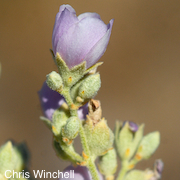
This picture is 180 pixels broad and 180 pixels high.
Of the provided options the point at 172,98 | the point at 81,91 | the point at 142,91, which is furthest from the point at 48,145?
the point at 81,91

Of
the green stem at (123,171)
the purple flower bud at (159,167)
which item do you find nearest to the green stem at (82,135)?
the green stem at (123,171)

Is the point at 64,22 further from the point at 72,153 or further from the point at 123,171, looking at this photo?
the point at 123,171

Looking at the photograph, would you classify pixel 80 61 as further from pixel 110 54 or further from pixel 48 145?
pixel 110 54

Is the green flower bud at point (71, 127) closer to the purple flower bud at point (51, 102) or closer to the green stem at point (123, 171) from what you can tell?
the purple flower bud at point (51, 102)

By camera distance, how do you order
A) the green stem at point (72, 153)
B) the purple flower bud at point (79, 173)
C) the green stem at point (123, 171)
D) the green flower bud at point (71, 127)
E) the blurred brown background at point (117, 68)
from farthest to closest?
1. the blurred brown background at point (117, 68)
2. the green stem at point (123, 171)
3. the purple flower bud at point (79, 173)
4. the green stem at point (72, 153)
5. the green flower bud at point (71, 127)

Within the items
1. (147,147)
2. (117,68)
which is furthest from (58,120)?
(117,68)

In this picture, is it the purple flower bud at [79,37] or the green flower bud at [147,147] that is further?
the green flower bud at [147,147]

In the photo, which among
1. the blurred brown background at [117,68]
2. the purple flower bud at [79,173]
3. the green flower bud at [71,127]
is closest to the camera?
the green flower bud at [71,127]
